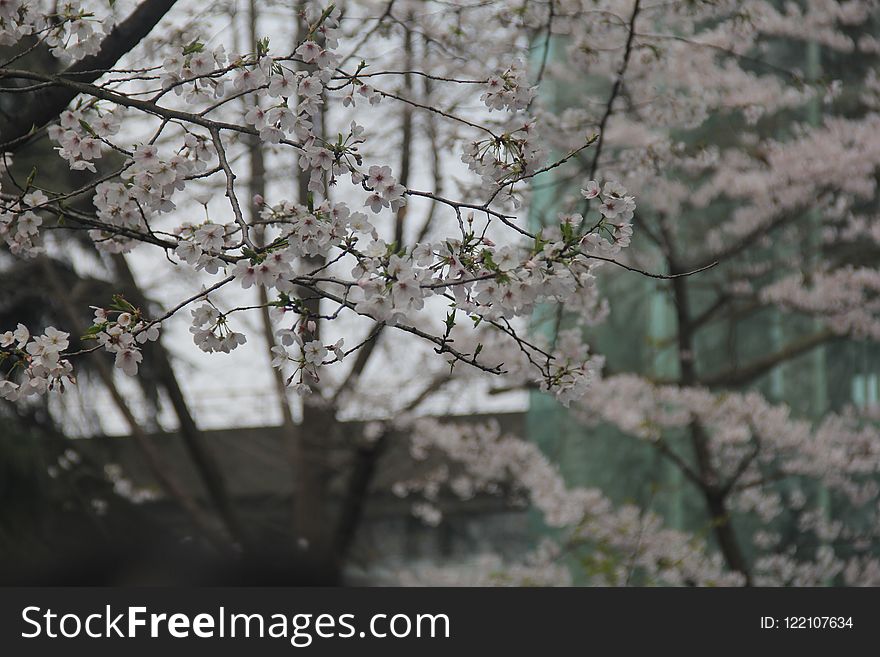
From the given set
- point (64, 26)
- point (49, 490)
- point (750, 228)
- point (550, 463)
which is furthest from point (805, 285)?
point (64, 26)

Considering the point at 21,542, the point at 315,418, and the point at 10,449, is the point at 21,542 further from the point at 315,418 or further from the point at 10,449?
the point at 315,418

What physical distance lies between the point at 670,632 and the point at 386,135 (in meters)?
3.21

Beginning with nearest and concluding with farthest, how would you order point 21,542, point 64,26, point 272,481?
point 64,26
point 21,542
point 272,481

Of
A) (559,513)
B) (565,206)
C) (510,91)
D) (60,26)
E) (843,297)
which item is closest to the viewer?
(510,91)

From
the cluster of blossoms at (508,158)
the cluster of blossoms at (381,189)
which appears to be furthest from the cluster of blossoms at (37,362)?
the cluster of blossoms at (508,158)

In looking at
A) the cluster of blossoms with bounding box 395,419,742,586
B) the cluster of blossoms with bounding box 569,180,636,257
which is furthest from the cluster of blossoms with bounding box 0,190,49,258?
the cluster of blossoms with bounding box 395,419,742,586

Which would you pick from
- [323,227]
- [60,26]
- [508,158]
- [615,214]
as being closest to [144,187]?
[323,227]

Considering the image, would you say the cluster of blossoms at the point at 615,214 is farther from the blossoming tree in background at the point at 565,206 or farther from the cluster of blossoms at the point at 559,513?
the cluster of blossoms at the point at 559,513

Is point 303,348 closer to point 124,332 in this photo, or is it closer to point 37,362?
point 124,332

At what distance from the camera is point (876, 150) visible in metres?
5.42

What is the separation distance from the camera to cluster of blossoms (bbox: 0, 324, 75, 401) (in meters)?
1.85

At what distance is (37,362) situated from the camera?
1.85 m

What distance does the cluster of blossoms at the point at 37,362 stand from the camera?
1853 millimetres

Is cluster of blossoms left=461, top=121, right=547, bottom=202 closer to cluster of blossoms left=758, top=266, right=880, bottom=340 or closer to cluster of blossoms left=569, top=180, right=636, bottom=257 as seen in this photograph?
cluster of blossoms left=569, top=180, right=636, bottom=257
